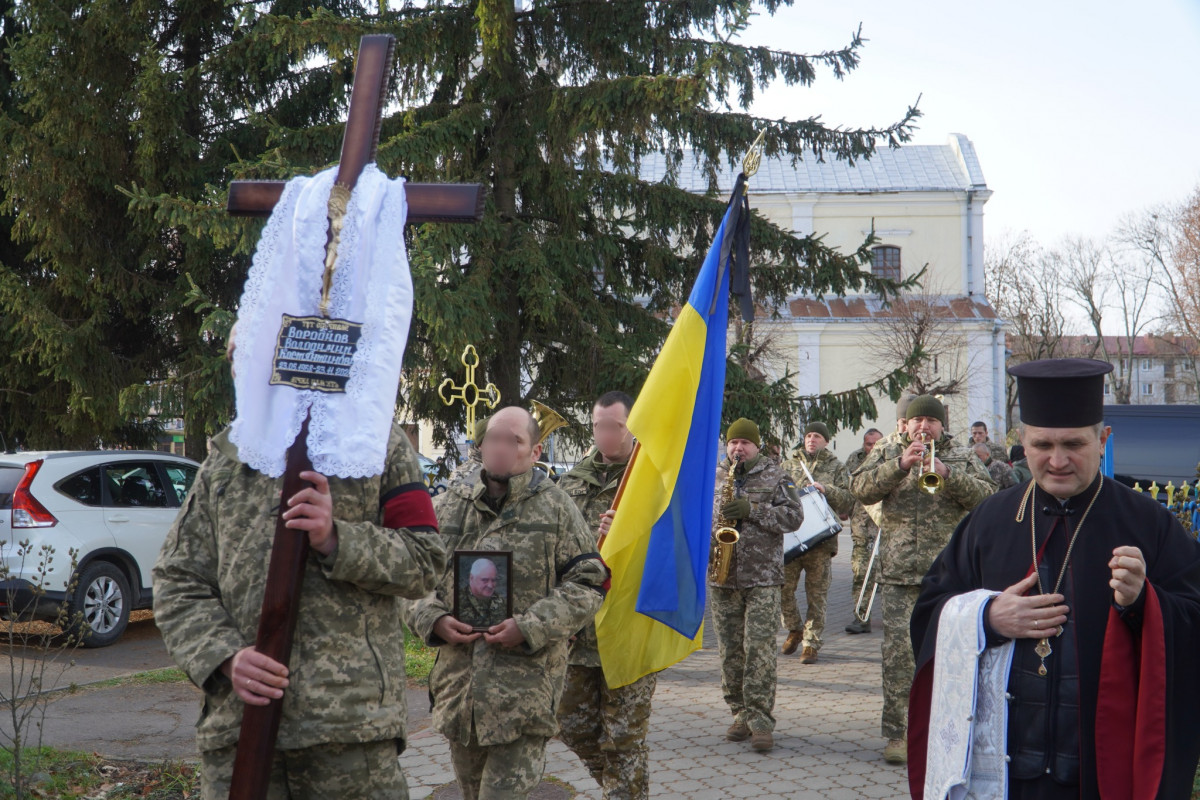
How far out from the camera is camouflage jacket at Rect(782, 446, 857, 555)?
37.7 feet

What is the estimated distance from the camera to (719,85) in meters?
11.1

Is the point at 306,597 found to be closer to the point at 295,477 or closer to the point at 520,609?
the point at 295,477

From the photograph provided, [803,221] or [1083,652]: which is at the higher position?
[803,221]

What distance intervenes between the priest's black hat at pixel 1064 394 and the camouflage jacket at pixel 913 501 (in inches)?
148

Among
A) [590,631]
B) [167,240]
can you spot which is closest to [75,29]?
[167,240]

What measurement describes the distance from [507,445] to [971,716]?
207 cm

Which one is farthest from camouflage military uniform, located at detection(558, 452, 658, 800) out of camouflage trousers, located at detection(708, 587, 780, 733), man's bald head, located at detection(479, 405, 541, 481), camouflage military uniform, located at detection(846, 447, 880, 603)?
camouflage military uniform, located at detection(846, 447, 880, 603)

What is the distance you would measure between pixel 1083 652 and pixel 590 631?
275 centimetres

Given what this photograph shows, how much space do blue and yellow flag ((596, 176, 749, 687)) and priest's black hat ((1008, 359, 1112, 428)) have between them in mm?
2535

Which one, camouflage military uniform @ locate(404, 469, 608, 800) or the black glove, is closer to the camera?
camouflage military uniform @ locate(404, 469, 608, 800)

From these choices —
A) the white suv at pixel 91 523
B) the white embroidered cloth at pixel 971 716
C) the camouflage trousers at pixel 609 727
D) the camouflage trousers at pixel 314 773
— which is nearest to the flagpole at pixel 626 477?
the camouflage trousers at pixel 609 727

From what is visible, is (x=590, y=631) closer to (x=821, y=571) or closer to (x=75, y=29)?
(x=821, y=571)

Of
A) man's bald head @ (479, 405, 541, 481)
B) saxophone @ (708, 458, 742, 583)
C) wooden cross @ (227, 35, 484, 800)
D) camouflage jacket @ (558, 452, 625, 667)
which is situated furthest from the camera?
saxophone @ (708, 458, 742, 583)

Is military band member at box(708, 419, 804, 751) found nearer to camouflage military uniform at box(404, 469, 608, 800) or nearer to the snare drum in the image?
the snare drum
